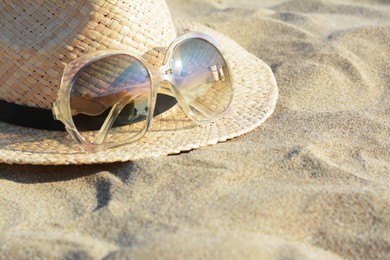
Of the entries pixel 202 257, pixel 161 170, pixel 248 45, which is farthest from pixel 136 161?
pixel 248 45

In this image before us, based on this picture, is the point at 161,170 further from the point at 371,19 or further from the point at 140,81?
the point at 371,19

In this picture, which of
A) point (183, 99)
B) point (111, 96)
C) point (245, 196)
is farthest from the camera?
point (183, 99)

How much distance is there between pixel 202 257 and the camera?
4.44 ft

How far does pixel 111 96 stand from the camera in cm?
185

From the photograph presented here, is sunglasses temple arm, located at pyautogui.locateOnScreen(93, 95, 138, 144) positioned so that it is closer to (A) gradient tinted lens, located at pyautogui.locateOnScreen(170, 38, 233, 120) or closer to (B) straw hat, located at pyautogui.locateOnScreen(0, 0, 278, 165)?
(B) straw hat, located at pyautogui.locateOnScreen(0, 0, 278, 165)

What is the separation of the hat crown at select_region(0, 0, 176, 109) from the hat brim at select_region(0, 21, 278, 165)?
0.37ft

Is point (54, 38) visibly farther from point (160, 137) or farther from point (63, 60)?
point (160, 137)

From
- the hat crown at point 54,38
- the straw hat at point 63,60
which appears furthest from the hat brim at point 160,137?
the hat crown at point 54,38

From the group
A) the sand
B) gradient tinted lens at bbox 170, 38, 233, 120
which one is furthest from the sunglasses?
the sand

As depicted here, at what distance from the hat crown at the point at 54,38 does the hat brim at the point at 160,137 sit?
0.37 ft

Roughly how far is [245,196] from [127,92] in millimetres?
487

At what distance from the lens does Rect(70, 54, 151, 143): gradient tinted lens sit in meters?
1.81

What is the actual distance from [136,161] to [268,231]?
0.48 m

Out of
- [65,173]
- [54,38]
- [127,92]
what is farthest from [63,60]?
[65,173]
